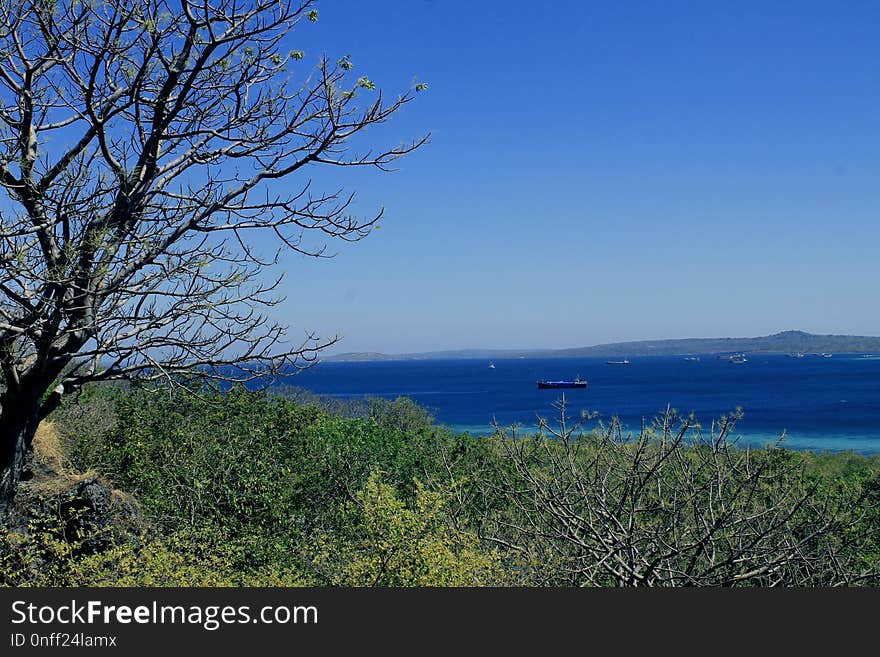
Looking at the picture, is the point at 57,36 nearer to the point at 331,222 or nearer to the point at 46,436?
A: the point at 331,222

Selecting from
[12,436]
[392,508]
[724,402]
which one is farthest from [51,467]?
[724,402]

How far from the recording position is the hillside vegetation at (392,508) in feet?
24.7

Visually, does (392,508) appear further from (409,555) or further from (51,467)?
(51,467)

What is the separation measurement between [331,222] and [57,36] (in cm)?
330

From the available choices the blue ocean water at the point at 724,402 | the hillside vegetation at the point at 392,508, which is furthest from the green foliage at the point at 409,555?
the blue ocean water at the point at 724,402

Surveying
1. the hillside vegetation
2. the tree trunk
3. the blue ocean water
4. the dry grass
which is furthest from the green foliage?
the blue ocean water

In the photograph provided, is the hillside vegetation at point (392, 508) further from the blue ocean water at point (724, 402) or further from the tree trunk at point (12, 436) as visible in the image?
the blue ocean water at point (724, 402)

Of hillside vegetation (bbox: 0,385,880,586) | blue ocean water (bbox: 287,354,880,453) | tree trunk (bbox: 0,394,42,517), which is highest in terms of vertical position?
tree trunk (bbox: 0,394,42,517)

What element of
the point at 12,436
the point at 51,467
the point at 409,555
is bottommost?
the point at 409,555

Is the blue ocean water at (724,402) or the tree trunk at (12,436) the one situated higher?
the tree trunk at (12,436)

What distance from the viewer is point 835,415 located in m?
82.9

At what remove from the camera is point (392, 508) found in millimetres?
8039

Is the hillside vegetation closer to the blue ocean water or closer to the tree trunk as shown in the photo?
the tree trunk

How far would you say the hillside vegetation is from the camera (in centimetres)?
754
